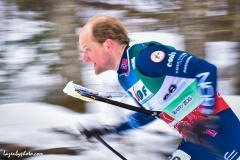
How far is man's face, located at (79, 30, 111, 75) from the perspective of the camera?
1.87 meters

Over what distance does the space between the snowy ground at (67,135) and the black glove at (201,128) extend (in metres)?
0.89

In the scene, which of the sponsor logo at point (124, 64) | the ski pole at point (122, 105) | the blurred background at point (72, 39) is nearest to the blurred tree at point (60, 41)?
the blurred background at point (72, 39)

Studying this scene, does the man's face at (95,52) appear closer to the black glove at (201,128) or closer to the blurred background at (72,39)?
the black glove at (201,128)

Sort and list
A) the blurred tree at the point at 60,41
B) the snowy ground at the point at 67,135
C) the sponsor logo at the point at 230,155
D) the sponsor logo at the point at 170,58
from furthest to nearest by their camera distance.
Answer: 1. the blurred tree at the point at 60,41
2. the snowy ground at the point at 67,135
3. the sponsor logo at the point at 230,155
4. the sponsor logo at the point at 170,58

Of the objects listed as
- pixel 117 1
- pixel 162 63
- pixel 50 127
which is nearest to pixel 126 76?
pixel 162 63

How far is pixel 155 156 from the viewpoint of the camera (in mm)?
2920

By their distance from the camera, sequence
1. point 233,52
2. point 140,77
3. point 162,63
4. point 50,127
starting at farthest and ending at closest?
1. point 233,52
2. point 50,127
3. point 140,77
4. point 162,63

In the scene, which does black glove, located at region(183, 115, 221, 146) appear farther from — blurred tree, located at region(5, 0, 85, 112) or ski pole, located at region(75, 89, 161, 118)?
blurred tree, located at region(5, 0, 85, 112)

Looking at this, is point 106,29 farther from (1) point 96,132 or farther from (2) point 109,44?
(1) point 96,132

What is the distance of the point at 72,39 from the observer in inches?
146

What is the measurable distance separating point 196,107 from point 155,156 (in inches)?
45.7

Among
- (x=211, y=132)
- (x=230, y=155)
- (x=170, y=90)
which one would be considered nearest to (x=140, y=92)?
(x=170, y=90)

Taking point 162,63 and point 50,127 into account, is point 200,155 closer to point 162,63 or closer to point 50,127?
point 162,63

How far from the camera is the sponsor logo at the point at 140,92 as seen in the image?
1833 mm
